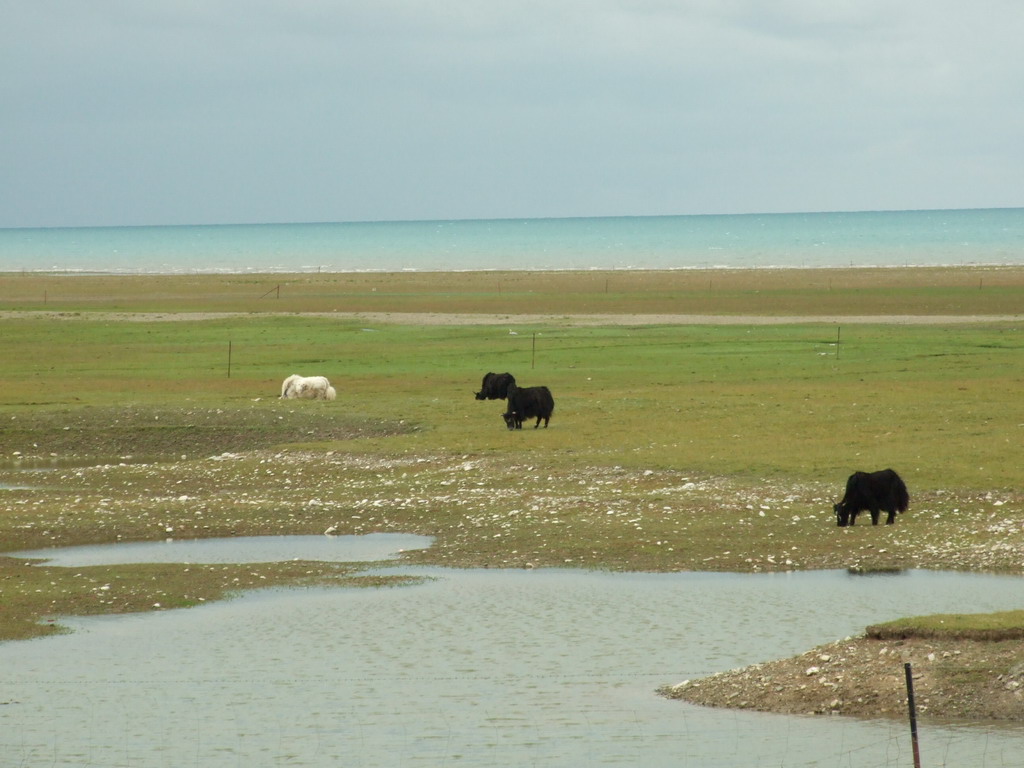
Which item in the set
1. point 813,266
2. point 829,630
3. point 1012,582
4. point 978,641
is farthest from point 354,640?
point 813,266

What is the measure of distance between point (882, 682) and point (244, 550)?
13.1 meters

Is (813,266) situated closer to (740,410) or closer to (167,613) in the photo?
(740,410)

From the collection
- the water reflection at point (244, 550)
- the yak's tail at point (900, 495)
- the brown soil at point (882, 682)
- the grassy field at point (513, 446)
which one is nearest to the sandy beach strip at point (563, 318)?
the grassy field at point (513, 446)

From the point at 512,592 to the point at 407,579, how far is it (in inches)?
76.5

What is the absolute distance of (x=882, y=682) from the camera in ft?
50.5

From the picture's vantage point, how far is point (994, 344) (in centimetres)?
5350

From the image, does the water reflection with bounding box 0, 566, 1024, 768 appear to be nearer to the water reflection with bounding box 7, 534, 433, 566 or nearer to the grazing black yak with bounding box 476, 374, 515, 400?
the water reflection with bounding box 7, 534, 433, 566

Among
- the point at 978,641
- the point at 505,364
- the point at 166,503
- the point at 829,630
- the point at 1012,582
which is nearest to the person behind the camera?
the point at 978,641

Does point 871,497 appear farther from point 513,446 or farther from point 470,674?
point 513,446

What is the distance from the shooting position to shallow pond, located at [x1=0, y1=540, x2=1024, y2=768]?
14.5 meters

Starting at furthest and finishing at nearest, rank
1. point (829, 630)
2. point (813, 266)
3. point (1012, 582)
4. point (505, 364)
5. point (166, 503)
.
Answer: point (813, 266) < point (505, 364) < point (166, 503) < point (1012, 582) < point (829, 630)

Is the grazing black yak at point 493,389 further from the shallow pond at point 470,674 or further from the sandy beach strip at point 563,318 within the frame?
the sandy beach strip at point 563,318

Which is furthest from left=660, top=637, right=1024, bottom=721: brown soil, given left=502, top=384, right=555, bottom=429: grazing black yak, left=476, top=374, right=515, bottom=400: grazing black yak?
left=476, top=374, right=515, bottom=400: grazing black yak

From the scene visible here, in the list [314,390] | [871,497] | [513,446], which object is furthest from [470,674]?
[314,390]
